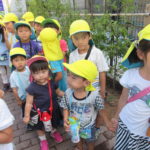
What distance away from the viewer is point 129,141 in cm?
158

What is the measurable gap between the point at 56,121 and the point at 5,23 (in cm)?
303

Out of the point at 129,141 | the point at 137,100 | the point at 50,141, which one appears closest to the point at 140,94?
the point at 137,100

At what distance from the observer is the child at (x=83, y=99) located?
171 cm

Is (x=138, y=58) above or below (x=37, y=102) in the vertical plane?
above

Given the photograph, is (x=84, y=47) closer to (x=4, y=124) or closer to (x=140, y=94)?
(x=140, y=94)

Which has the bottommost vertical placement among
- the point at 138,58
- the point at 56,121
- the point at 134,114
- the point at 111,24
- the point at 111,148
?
the point at 111,148

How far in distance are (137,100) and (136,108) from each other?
0.24ft

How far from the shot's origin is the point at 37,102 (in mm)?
2270

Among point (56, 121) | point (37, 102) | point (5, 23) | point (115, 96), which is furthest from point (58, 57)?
point (5, 23)

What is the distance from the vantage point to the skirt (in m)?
1.52

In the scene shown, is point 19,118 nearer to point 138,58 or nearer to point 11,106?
point 11,106

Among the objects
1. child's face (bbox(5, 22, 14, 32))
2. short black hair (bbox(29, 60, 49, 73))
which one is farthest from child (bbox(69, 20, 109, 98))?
child's face (bbox(5, 22, 14, 32))

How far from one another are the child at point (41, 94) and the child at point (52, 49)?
304 millimetres

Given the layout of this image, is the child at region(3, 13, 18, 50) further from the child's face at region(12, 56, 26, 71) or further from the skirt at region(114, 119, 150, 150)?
the skirt at region(114, 119, 150, 150)
